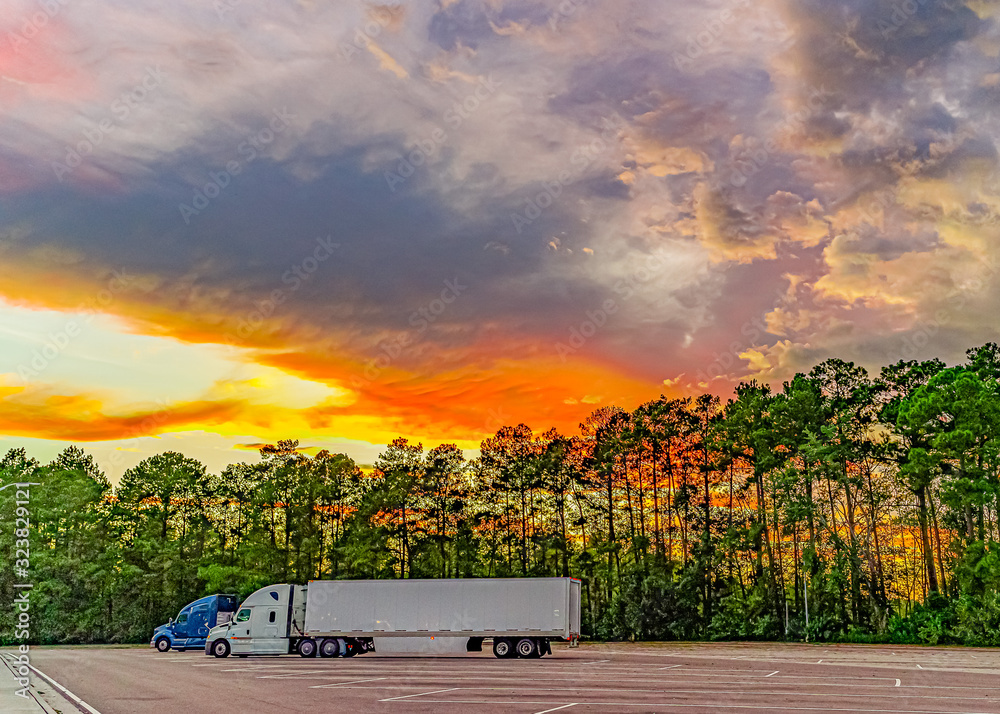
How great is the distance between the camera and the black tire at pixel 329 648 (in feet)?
123

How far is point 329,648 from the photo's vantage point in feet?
123

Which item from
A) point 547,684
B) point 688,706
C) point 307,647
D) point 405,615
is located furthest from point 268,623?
point 688,706

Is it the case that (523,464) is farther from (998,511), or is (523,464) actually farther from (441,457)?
(998,511)

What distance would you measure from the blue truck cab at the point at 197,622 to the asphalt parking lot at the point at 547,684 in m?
7.62

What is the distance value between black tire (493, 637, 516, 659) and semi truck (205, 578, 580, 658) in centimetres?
4

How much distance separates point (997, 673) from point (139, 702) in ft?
83.2

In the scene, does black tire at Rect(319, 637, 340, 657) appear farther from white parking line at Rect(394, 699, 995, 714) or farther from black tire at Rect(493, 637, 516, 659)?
white parking line at Rect(394, 699, 995, 714)

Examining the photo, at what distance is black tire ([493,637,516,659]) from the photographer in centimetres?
3578

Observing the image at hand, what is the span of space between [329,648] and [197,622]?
12.0 m

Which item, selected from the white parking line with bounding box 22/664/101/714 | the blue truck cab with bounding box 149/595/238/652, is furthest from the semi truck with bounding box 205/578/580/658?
the white parking line with bounding box 22/664/101/714

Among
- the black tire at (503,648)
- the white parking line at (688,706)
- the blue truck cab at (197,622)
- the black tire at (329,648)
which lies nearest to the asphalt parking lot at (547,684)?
the white parking line at (688,706)

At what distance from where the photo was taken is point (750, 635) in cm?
5503

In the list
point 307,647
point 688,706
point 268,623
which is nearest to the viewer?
point 688,706

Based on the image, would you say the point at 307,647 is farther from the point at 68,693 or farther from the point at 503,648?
the point at 68,693
